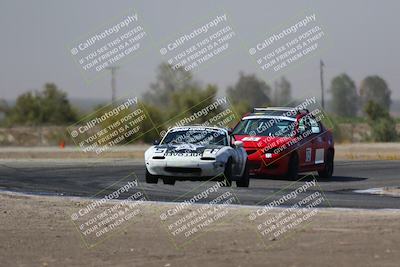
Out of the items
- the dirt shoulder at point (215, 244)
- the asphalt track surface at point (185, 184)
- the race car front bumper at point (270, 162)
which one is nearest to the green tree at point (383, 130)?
the asphalt track surface at point (185, 184)

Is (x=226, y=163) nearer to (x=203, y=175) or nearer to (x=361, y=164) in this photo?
(x=203, y=175)

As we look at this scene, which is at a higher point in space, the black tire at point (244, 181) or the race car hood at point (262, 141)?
the race car hood at point (262, 141)

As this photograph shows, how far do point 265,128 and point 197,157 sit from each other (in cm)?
409

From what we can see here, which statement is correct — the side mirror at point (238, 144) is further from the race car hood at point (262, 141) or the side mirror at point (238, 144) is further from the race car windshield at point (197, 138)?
the race car hood at point (262, 141)

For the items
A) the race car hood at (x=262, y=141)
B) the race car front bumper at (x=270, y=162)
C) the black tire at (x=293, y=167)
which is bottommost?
the black tire at (x=293, y=167)

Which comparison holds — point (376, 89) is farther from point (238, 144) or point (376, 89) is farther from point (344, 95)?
point (238, 144)

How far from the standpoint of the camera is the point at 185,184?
2175cm

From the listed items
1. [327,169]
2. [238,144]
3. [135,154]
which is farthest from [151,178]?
[135,154]

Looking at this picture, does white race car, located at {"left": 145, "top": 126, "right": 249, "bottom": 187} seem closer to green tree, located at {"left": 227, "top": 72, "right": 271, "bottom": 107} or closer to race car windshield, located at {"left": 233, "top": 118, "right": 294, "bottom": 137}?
race car windshield, located at {"left": 233, "top": 118, "right": 294, "bottom": 137}

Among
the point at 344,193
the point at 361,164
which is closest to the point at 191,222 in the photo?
the point at 344,193

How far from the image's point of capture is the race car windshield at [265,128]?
2310 cm

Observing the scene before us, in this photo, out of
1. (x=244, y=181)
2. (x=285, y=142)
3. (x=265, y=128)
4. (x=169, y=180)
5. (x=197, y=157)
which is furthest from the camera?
(x=265, y=128)

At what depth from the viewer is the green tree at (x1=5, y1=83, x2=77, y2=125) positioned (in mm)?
89938

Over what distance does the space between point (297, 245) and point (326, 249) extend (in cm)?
54
